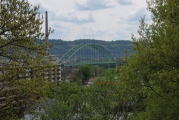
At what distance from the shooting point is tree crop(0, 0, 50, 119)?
9930mm

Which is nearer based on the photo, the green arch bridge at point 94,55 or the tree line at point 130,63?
the tree line at point 130,63

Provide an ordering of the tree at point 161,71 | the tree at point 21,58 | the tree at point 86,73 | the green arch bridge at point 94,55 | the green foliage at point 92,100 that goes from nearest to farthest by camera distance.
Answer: the tree at point 161,71
the tree at point 21,58
the green foliage at point 92,100
the tree at point 86,73
the green arch bridge at point 94,55

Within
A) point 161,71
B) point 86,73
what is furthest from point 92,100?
point 86,73

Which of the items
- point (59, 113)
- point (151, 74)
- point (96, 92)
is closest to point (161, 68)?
point (151, 74)

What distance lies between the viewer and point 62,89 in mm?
20109

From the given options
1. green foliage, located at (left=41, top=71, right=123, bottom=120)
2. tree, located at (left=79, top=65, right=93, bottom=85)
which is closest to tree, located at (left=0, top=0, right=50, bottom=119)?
green foliage, located at (left=41, top=71, right=123, bottom=120)

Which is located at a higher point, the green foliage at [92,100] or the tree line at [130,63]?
the tree line at [130,63]

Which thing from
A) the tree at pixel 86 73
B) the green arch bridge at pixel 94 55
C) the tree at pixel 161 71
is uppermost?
the tree at pixel 161 71

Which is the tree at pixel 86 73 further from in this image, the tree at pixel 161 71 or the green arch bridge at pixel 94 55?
the tree at pixel 161 71

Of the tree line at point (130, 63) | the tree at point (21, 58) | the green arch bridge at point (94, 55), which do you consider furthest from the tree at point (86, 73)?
the tree at point (21, 58)

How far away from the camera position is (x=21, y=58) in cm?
1018

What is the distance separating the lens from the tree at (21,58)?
391 inches

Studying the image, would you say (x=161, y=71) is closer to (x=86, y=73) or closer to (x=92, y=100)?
(x=92, y=100)

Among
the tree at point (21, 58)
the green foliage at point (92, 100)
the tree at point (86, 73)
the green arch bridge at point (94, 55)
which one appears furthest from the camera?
the green arch bridge at point (94, 55)
